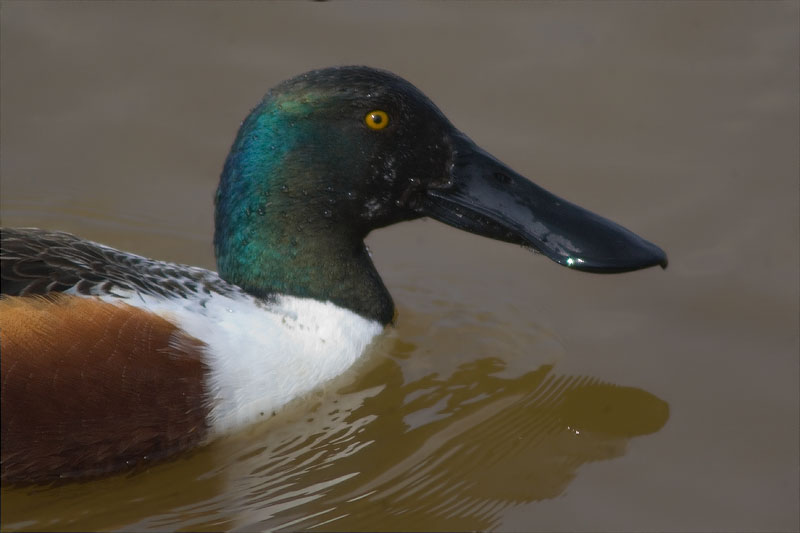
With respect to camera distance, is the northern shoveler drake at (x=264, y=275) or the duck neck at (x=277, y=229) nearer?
the northern shoveler drake at (x=264, y=275)

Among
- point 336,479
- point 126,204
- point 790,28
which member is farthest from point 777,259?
point 126,204

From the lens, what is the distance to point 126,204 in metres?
6.11

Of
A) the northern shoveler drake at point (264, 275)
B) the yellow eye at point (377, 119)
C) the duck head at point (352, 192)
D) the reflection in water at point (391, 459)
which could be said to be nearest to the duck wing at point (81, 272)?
the northern shoveler drake at point (264, 275)

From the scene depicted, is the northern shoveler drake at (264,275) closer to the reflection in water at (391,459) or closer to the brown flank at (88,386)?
the brown flank at (88,386)

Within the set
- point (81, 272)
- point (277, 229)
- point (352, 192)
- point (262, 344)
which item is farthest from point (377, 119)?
point (81, 272)

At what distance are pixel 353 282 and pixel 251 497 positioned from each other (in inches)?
40.0

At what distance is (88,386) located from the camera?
4.13 meters

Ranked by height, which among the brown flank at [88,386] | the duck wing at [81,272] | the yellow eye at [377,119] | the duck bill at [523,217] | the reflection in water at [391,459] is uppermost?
the yellow eye at [377,119]

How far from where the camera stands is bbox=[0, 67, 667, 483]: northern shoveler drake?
4.18 metres

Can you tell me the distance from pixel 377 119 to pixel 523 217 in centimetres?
71

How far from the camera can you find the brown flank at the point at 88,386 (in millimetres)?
4094

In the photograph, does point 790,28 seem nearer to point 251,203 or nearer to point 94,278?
point 251,203

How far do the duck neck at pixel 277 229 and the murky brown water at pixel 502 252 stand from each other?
457 millimetres

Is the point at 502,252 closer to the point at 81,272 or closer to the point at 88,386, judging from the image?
the point at 81,272
